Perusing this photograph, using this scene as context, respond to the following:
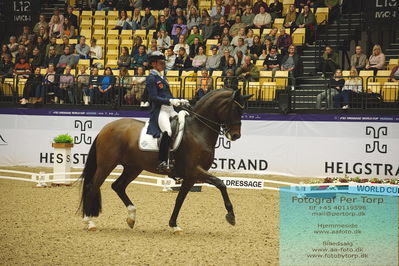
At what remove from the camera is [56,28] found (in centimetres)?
2577

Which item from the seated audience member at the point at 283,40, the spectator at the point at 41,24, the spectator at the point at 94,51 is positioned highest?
the spectator at the point at 41,24

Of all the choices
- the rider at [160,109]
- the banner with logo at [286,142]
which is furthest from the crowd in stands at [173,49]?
the rider at [160,109]

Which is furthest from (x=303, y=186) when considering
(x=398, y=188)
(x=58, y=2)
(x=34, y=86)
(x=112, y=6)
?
(x=58, y=2)

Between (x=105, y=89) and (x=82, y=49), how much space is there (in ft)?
11.7

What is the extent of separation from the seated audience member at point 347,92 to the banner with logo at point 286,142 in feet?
1.47

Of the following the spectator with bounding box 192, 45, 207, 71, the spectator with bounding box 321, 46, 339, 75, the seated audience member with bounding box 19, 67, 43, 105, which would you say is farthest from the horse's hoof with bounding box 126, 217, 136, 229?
the seated audience member with bounding box 19, 67, 43, 105

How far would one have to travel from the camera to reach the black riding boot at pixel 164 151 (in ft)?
36.4

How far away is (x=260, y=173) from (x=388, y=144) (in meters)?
3.67

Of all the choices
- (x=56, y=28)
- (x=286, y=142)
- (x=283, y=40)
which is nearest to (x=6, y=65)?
(x=56, y=28)

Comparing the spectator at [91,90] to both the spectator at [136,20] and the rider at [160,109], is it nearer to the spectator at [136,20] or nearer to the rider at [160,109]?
the spectator at [136,20]

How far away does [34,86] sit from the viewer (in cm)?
2197

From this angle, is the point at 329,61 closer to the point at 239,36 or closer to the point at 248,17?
the point at 239,36

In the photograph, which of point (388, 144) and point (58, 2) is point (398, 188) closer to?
point (388, 144)

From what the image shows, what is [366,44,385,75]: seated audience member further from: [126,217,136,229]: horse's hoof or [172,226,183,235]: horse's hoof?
[126,217,136,229]: horse's hoof
